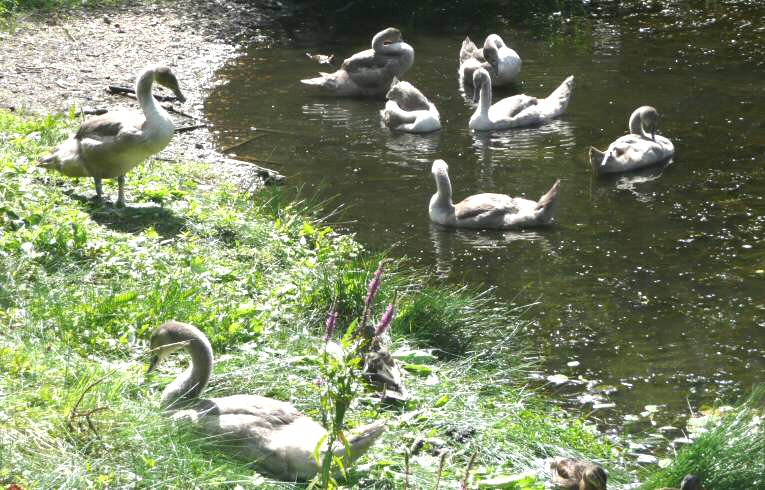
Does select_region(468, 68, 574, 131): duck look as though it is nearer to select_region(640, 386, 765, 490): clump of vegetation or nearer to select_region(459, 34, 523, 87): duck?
select_region(459, 34, 523, 87): duck

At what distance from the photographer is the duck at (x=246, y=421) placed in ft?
16.2

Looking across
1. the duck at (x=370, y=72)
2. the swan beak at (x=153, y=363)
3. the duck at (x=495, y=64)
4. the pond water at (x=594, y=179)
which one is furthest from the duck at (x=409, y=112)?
the swan beak at (x=153, y=363)

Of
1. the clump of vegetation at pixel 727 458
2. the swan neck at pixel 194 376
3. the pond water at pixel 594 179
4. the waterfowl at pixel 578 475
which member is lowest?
the pond water at pixel 594 179

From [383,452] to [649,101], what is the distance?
9.23m

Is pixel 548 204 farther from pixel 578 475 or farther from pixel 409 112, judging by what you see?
pixel 578 475

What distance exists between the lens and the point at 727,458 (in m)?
5.14

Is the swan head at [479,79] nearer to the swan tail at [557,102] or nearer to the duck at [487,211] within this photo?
the swan tail at [557,102]

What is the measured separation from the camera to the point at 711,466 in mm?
5148

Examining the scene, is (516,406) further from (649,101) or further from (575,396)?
(649,101)

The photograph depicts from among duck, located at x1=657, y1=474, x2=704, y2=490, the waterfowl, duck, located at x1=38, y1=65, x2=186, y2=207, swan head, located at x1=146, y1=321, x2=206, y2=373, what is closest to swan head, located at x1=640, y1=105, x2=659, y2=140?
duck, located at x1=38, y1=65, x2=186, y2=207

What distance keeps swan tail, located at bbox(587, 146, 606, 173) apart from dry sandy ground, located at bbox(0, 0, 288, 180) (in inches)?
140

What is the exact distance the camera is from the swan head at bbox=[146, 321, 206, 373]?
207 inches

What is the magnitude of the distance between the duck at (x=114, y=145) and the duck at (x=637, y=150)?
183 inches

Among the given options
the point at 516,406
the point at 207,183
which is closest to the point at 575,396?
the point at 516,406
